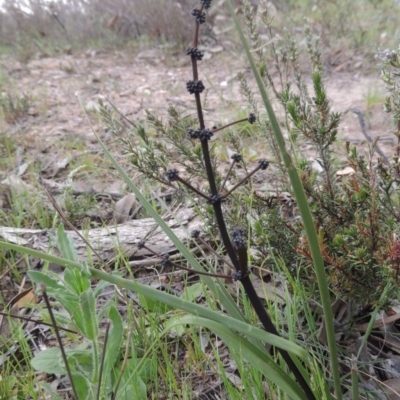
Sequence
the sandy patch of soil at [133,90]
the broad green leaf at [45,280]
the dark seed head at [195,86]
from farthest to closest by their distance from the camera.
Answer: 1. the sandy patch of soil at [133,90]
2. the broad green leaf at [45,280]
3. the dark seed head at [195,86]

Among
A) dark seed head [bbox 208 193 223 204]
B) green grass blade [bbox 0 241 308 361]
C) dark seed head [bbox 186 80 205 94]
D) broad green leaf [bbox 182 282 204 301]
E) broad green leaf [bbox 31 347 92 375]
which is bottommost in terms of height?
broad green leaf [bbox 182 282 204 301]

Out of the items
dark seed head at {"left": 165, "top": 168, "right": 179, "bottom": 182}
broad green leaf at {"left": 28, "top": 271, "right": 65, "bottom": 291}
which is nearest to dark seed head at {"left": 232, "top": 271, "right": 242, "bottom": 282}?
dark seed head at {"left": 165, "top": 168, "right": 179, "bottom": 182}

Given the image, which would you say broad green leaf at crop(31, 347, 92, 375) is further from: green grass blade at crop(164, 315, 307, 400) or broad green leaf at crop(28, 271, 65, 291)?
green grass blade at crop(164, 315, 307, 400)

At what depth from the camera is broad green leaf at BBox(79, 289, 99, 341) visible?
3.46ft

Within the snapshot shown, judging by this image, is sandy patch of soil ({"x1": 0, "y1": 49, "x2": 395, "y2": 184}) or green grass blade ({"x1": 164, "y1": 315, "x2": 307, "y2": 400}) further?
sandy patch of soil ({"x1": 0, "y1": 49, "x2": 395, "y2": 184})

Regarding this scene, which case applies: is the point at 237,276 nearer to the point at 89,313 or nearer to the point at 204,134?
the point at 204,134

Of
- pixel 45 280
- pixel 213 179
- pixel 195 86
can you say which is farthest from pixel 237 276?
pixel 45 280

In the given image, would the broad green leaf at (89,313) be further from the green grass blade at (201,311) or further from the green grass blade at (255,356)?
the green grass blade at (255,356)

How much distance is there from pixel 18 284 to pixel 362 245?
4.89 ft

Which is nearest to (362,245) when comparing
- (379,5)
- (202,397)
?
(202,397)

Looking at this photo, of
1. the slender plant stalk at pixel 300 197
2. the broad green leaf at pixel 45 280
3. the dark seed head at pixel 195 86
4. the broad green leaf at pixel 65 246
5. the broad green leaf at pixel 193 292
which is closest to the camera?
the slender plant stalk at pixel 300 197

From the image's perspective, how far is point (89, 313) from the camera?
3.57 feet

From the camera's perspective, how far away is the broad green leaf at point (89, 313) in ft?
3.46

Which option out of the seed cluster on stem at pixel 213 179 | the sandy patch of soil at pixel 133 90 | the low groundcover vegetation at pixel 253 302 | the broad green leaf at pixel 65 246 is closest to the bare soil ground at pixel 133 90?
the sandy patch of soil at pixel 133 90
